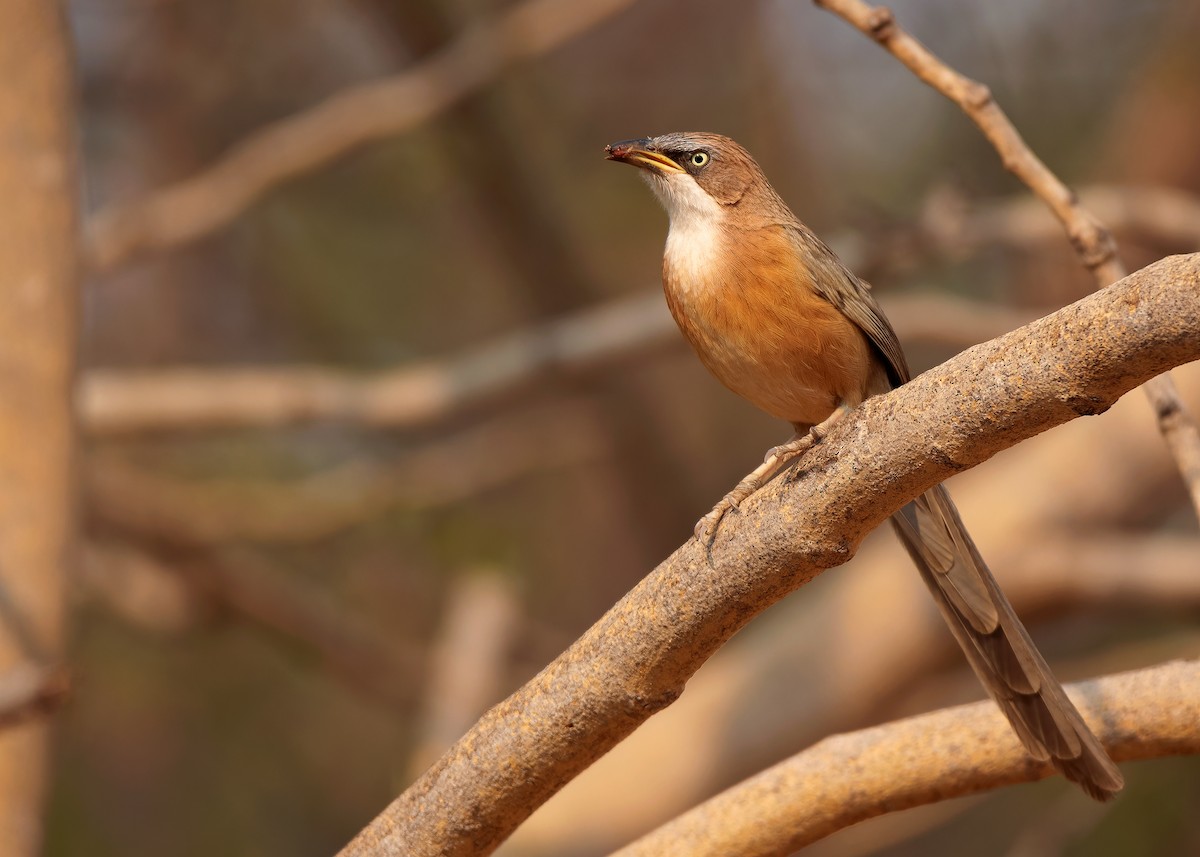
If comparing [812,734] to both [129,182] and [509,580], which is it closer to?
[509,580]

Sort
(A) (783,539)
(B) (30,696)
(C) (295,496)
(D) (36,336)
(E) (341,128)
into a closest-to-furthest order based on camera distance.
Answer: (A) (783,539) < (B) (30,696) < (D) (36,336) < (E) (341,128) < (C) (295,496)

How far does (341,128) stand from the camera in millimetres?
7129

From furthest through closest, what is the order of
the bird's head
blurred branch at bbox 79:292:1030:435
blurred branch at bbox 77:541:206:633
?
blurred branch at bbox 77:541:206:633
blurred branch at bbox 79:292:1030:435
the bird's head


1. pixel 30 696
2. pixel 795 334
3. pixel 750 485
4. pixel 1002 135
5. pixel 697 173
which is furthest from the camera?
pixel 697 173

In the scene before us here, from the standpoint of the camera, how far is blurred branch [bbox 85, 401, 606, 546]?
7746 millimetres

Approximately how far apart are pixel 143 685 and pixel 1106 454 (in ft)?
22.2

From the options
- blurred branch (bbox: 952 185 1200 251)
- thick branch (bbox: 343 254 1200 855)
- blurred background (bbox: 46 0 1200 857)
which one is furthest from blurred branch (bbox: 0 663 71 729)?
blurred branch (bbox: 952 185 1200 251)

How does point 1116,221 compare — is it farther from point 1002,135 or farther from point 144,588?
point 144,588

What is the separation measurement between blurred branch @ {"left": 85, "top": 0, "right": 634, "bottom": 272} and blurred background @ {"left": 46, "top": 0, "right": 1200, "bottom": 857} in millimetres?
23

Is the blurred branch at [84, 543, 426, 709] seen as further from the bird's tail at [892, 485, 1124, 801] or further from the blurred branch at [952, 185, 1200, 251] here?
the bird's tail at [892, 485, 1124, 801]

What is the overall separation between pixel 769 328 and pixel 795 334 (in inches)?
2.9

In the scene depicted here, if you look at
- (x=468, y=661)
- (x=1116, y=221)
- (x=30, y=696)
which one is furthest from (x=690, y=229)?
(x=468, y=661)

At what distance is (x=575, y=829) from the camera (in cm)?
668

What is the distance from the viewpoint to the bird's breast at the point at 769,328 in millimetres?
3643
